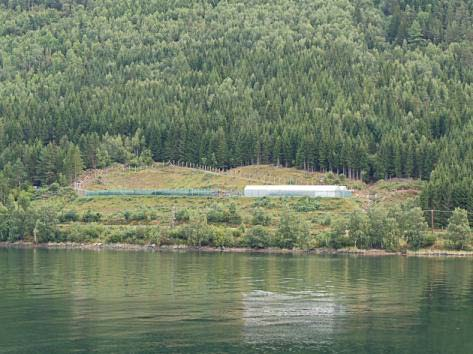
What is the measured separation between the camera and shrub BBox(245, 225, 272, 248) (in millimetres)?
183288

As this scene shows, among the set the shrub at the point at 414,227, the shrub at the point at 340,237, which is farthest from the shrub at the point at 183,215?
the shrub at the point at 414,227

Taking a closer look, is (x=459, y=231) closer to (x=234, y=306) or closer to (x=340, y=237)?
(x=340, y=237)

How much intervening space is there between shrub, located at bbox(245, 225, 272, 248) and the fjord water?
1116 inches

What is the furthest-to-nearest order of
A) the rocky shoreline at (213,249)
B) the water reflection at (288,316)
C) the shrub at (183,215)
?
1. the shrub at (183,215)
2. the rocky shoreline at (213,249)
3. the water reflection at (288,316)

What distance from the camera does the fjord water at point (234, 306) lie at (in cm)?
8194

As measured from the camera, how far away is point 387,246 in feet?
583

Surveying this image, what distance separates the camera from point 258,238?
600 ft

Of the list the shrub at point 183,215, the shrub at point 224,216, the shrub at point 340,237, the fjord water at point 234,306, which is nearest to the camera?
the fjord water at point 234,306

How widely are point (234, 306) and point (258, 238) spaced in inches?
3216

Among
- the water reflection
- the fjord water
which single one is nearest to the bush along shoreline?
Answer: the fjord water

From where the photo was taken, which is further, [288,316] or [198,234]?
[198,234]

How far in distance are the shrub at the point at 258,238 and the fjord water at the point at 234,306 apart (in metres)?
28.3

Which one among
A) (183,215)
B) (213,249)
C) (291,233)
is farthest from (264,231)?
(183,215)

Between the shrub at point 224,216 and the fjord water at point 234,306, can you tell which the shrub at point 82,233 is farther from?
the fjord water at point 234,306
